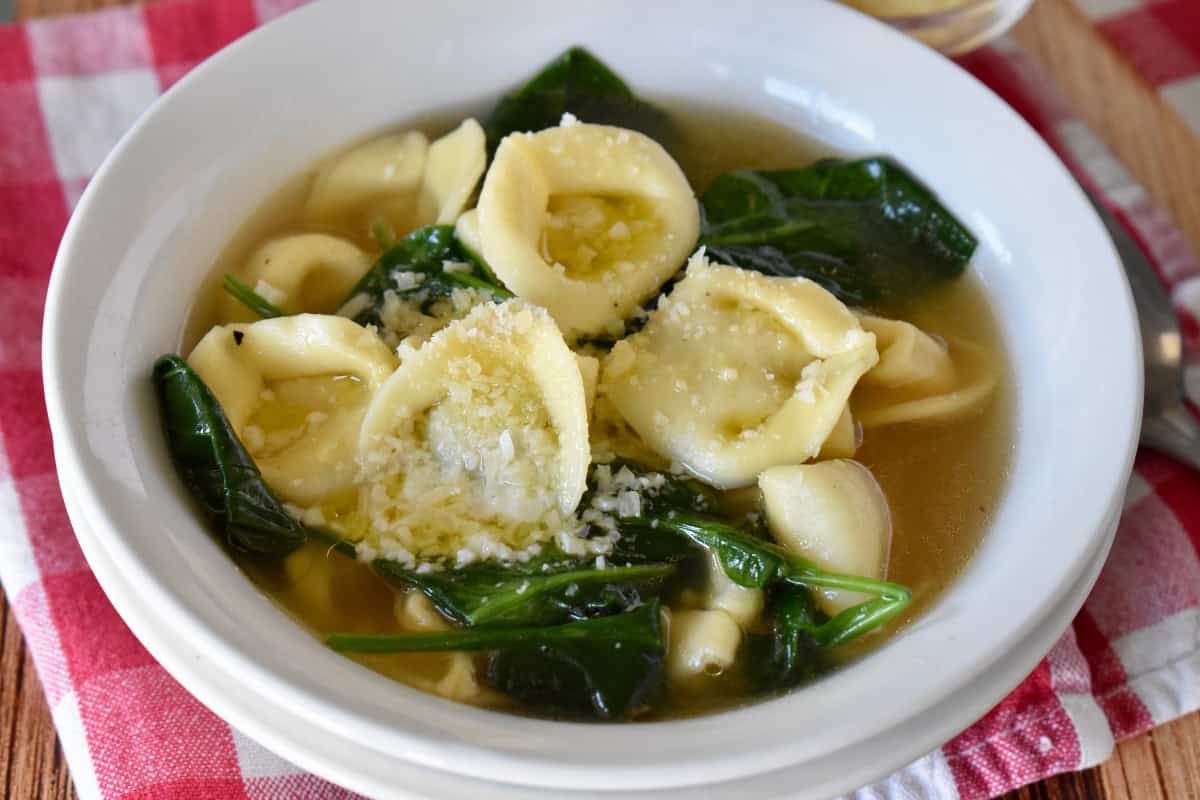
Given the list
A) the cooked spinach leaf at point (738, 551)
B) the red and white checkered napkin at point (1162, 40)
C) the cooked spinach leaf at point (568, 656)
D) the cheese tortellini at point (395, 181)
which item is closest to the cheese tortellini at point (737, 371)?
the cooked spinach leaf at point (738, 551)

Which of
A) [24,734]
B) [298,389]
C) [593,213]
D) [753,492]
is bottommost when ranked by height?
[24,734]

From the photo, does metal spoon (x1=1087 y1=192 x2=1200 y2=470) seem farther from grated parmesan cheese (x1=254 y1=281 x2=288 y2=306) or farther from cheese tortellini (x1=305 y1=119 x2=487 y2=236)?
grated parmesan cheese (x1=254 y1=281 x2=288 y2=306)

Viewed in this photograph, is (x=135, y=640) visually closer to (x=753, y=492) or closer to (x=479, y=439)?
(x=479, y=439)

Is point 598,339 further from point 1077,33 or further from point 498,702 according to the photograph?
point 1077,33

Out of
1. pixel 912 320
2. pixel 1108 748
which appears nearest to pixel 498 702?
pixel 1108 748

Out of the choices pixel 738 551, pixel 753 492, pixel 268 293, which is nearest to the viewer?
pixel 738 551

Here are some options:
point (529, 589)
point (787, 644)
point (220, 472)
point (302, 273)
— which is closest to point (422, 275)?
point (302, 273)
